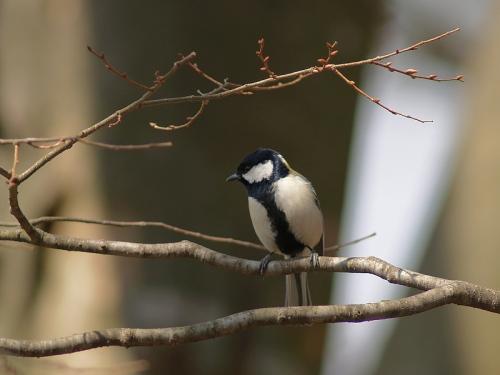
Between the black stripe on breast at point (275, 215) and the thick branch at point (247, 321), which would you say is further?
the black stripe on breast at point (275, 215)

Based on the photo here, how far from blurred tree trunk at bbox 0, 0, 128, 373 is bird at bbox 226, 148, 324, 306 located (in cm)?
118

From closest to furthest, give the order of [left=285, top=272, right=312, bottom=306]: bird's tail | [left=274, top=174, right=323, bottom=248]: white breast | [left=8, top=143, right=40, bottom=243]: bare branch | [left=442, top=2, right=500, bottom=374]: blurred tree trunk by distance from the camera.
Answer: [left=8, top=143, right=40, bottom=243]: bare branch → [left=274, top=174, right=323, bottom=248]: white breast → [left=285, top=272, right=312, bottom=306]: bird's tail → [left=442, top=2, right=500, bottom=374]: blurred tree trunk

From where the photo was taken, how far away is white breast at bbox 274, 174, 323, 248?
3277 millimetres

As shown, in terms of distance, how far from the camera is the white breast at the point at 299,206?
3.28 metres

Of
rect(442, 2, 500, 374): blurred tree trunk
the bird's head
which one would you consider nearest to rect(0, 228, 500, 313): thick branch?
the bird's head

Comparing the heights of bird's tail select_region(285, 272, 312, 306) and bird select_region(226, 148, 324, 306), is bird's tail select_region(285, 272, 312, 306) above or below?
below

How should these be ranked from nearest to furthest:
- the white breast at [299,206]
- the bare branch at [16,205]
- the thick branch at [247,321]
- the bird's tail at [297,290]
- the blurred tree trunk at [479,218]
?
1. the bare branch at [16,205]
2. the thick branch at [247,321]
3. the white breast at [299,206]
4. the bird's tail at [297,290]
5. the blurred tree trunk at [479,218]

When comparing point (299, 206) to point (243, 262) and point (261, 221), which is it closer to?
point (261, 221)

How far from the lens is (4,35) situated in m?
5.23

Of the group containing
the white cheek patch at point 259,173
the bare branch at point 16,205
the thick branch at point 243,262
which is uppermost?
→ the white cheek patch at point 259,173

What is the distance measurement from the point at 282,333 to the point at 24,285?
157 cm

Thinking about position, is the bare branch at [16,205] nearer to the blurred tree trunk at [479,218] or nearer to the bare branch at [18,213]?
the bare branch at [18,213]

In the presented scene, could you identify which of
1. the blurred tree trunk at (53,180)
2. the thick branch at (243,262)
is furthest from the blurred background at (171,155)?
the thick branch at (243,262)

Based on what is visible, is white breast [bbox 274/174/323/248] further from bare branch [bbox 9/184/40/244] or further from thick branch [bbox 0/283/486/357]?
bare branch [bbox 9/184/40/244]
